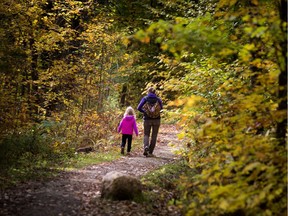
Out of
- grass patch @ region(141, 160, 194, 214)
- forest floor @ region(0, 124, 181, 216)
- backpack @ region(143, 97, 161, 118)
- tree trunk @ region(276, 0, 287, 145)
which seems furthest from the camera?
backpack @ region(143, 97, 161, 118)

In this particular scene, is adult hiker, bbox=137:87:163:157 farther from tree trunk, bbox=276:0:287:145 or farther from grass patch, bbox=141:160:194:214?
tree trunk, bbox=276:0:287:145

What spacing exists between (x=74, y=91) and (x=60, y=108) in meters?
1.74

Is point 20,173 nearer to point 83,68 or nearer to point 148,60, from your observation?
→ point 83,68

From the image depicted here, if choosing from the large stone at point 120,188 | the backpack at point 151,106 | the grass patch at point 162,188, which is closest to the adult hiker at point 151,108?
the backpack at point 151,106

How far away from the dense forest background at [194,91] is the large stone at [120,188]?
118cm

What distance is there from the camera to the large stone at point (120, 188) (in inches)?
278

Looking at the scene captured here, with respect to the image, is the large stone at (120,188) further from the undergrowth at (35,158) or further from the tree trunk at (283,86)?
the tree trunk at (283,86)

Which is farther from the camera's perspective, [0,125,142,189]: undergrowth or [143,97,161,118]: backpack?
[143,97,161,118]: backpack

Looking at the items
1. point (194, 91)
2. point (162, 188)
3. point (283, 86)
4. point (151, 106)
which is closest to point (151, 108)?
point (151, 106)

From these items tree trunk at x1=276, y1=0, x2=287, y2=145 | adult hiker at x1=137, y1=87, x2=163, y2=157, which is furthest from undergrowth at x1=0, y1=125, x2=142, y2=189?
tree trunk at x1=276, y1=0, x2=287, y2=145

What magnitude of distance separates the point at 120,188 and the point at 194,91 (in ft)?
13.8

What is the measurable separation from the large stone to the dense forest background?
1177mm

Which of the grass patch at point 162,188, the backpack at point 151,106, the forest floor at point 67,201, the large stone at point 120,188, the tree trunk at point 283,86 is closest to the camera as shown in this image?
the tree trunk at point 283,86

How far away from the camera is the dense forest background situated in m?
4.74
